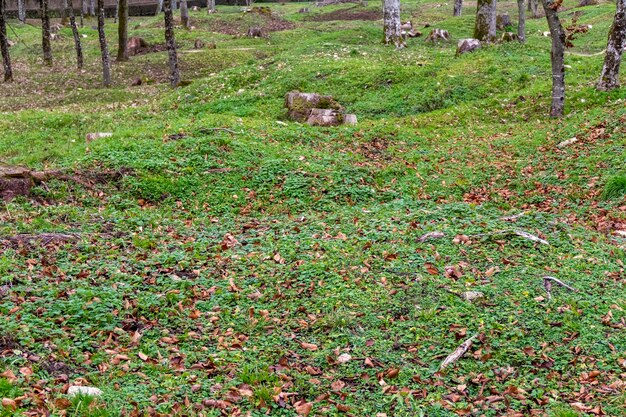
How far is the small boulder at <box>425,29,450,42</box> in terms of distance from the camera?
86.9 feet

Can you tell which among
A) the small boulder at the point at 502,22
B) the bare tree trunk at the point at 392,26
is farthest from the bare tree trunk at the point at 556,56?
the small boulder at the point at 502,22

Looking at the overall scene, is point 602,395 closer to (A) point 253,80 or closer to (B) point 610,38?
(B) point 610,38

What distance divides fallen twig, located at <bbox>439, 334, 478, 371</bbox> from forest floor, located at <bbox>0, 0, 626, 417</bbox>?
6cm

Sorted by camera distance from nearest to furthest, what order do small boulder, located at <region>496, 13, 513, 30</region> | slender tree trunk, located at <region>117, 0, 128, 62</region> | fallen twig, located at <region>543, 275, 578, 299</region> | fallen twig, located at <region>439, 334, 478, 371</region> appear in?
fallen twig, located at <region>439, 334, 478, 371</region> → fallen twig, located at <region>543, 275, 578, 299</region> → small boulder, located at <region>496, 13, 513, 30</region> → slender tree trunk, located at <region>117, 0, 128, 62</region>

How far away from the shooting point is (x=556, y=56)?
552 inches

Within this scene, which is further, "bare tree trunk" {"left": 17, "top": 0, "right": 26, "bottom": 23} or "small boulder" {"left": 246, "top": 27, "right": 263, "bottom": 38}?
"bare tree trunk" {"left": 17, "top": 0, "right": 26, "bottom": 23}

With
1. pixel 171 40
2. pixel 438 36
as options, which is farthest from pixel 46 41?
pixel 438 36

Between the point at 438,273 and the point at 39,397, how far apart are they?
4.56m

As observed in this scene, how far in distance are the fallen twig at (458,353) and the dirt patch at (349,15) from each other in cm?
3819

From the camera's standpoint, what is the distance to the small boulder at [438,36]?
86.9 ft

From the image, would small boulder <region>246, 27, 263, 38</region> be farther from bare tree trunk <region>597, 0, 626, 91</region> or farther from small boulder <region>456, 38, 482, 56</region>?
bare tree trunk <region>597, 0, 626, 91</region>

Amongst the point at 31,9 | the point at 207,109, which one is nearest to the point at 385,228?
the point at 207,109

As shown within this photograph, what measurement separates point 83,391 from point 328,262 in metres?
3.50

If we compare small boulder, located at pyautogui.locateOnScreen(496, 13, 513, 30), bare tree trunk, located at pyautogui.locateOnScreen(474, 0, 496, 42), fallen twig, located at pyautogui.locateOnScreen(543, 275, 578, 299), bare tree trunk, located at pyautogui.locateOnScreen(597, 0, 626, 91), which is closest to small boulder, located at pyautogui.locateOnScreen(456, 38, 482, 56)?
bare tree trunk, located at pyautogui.locateOnScreen(474, 0, 496, 42)
